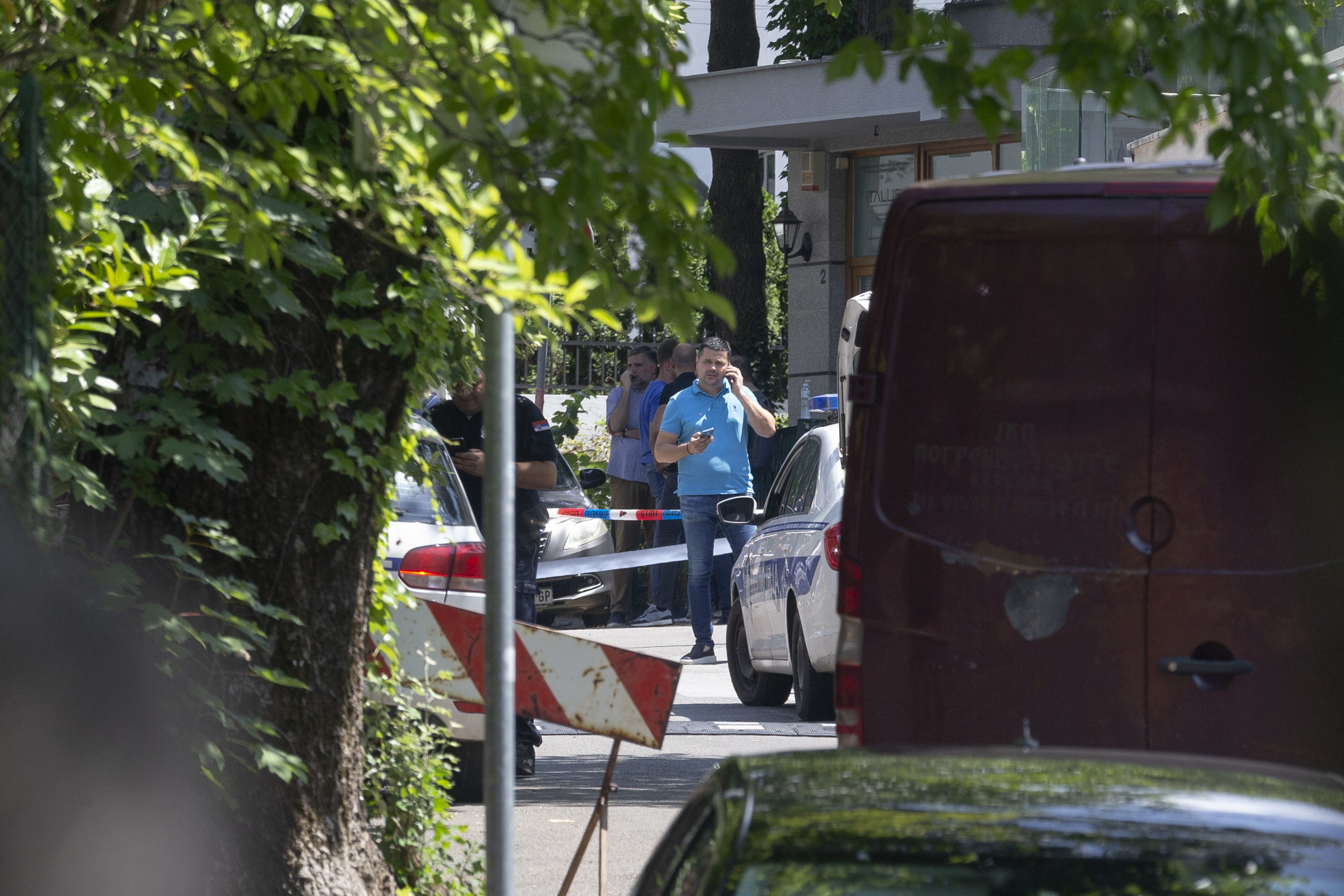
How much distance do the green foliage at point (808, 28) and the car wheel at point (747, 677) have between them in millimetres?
14206

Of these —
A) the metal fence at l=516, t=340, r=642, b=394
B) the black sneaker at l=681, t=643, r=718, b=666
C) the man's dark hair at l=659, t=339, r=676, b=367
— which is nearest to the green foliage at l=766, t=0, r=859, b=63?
the metal fence at l=516, t=340, r=642, b=394

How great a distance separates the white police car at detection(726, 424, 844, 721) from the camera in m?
9.86

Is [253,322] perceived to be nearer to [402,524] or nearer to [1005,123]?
[1005,123]

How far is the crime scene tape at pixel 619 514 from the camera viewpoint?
16.3 metres

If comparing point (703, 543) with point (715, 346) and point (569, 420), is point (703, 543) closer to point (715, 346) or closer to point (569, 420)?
point (715, 346)

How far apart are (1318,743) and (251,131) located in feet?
11.4

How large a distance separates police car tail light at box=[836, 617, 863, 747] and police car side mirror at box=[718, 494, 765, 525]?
16.2ft

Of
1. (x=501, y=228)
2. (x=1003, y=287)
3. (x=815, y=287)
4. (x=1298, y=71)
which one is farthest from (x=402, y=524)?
(x=815, y=287)

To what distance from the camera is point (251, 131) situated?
4199mm

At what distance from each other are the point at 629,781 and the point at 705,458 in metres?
4.42

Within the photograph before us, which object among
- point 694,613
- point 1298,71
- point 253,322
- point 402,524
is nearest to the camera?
point 1298,71

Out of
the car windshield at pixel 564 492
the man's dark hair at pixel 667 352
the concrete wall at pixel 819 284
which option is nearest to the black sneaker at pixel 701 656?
the car windshield at pixel 564 492

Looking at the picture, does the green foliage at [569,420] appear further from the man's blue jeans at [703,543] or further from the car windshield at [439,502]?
the car windshield at [439,502]

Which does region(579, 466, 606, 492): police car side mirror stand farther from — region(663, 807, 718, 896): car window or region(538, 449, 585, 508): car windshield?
region(663, 807, 718, 896): car window
